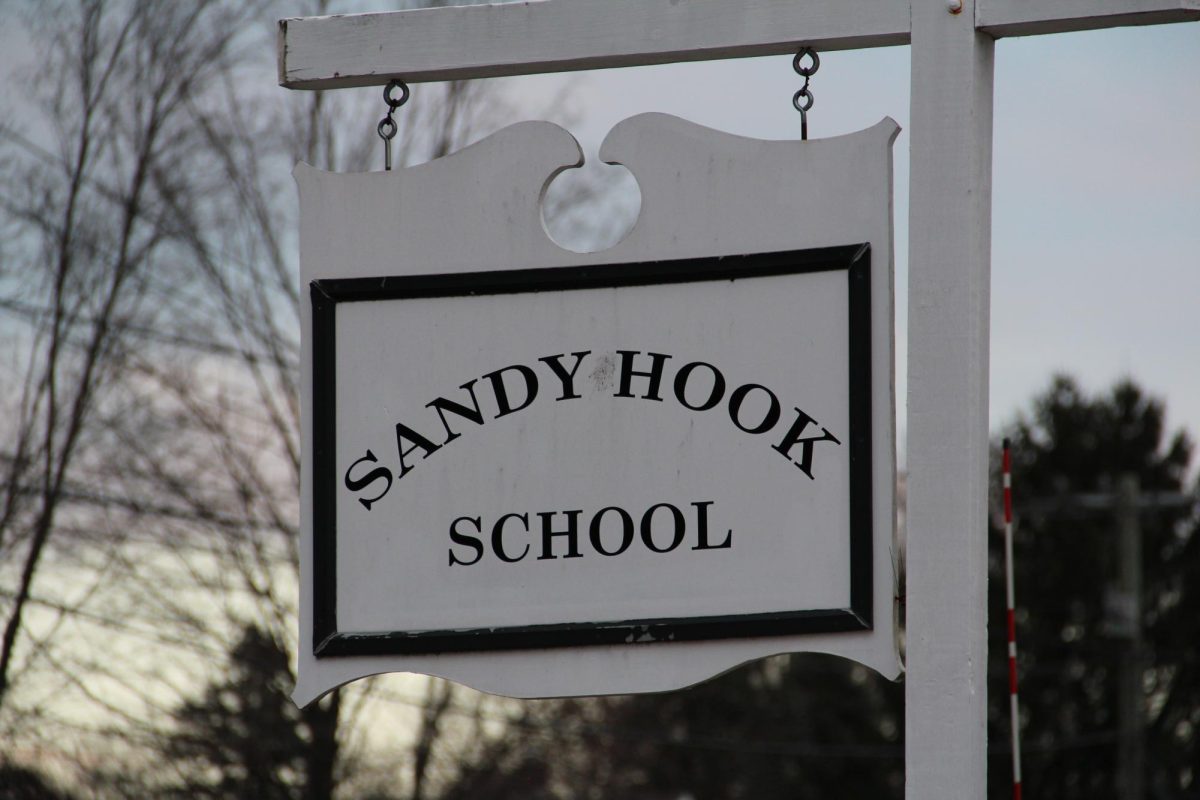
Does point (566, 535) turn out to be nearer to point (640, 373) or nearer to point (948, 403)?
point (640, 373)

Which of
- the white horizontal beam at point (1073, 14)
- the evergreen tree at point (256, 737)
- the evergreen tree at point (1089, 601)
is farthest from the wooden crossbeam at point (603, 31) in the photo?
the evergreen tree at point (1089, 601)

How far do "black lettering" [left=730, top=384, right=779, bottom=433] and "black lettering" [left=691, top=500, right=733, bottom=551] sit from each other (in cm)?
13

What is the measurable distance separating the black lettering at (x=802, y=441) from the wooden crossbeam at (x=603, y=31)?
23.4 inches

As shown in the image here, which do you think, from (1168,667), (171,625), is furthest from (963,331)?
(1168,667)

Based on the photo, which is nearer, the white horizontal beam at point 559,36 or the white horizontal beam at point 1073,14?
the white horizontal beam at point 1073,14

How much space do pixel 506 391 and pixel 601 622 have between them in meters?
0.40

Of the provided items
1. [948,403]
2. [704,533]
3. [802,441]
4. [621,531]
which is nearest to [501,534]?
[621,531]

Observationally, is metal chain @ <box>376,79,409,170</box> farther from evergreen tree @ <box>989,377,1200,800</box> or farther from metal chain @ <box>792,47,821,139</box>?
evergreen tree @ <box>989,377,1200,800</box>

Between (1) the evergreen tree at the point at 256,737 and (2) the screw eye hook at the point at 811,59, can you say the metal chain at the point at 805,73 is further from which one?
(1) the evergreen tree at the point at 256,737

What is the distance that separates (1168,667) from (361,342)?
25.2 meters

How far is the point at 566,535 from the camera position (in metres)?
2.65

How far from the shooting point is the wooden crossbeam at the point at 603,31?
261 cm

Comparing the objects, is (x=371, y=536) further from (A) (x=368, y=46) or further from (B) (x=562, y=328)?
(A) (x=368, y=46)

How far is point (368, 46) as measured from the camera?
287 centimetres
